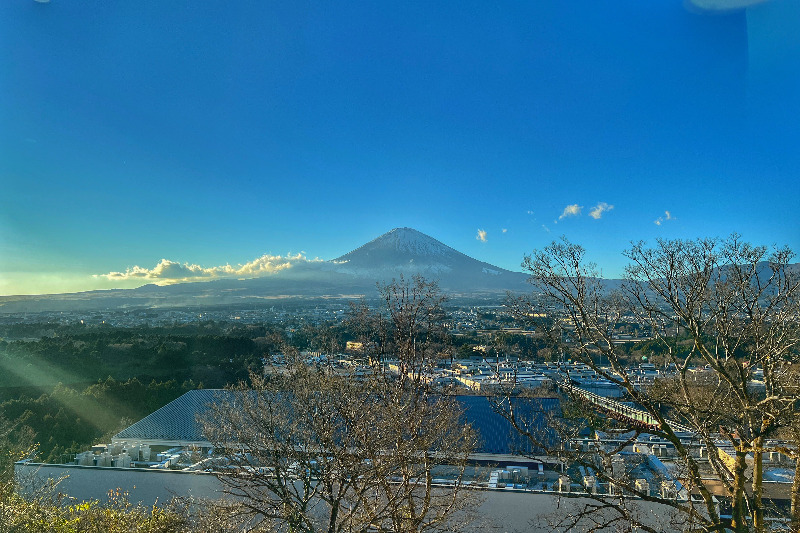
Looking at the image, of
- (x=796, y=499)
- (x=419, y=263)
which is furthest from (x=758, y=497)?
(x=419, y=263)

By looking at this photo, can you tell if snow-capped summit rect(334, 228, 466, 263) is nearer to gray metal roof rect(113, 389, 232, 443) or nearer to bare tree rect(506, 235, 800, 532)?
gray metal roof rect(113, 389, 232, 443)

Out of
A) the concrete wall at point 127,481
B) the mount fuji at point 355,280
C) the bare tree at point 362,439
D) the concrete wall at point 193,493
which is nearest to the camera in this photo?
the bare tree at point 362,439

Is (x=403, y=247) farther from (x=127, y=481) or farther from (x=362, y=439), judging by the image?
(x=362, y=439)

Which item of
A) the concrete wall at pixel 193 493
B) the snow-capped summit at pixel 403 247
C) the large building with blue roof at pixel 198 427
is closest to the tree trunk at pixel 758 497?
the concrete wall at pixel 193 493

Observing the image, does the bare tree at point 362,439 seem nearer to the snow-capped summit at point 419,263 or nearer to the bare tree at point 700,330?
the bare tree at point 700,330

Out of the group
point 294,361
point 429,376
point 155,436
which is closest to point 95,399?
point 155,436

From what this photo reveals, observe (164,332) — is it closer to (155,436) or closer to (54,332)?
(54,332)
